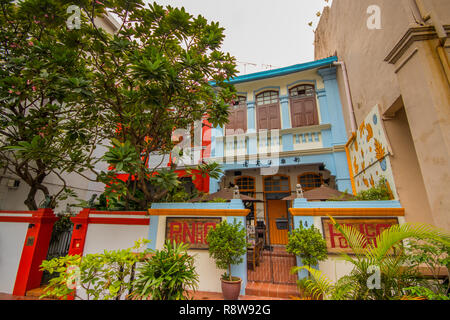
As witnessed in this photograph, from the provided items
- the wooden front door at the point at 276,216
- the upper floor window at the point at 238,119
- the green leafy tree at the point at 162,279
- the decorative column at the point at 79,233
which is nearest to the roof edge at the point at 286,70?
the upper floor window at the point at 238,119

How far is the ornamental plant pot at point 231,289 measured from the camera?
13.5ft

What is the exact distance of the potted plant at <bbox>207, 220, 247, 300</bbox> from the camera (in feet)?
13.6

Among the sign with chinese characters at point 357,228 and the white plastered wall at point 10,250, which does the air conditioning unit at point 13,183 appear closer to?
the white plastered wall at point 10,250

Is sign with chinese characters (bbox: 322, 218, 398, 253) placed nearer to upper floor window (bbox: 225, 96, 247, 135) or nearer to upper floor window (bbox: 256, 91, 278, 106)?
upper floor window (bbox: 225, 96, 247, 135)

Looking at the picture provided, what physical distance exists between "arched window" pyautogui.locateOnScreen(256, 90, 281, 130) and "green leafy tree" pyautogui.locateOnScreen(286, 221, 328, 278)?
18.6ft

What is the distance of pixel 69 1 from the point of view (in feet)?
11.8

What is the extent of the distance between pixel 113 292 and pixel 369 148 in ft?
20.6

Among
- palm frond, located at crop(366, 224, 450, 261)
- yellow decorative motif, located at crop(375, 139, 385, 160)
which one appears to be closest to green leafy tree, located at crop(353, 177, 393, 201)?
yellow decorative motif, located at crop(375, 139, 385, 160)

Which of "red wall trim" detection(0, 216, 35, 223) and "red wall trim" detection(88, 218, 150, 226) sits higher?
"red wall trim" detection(0, 216, 35, 223)

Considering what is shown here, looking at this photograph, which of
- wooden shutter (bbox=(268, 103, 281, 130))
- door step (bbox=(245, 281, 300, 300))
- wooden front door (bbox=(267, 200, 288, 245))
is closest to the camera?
door step (bbox=(245, 281, 300, 300))

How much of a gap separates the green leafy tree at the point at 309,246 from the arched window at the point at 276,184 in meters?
5.16

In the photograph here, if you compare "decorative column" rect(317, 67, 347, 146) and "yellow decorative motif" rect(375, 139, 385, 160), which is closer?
"yellow decorative motif" rect(375, 139, 385, 160)
